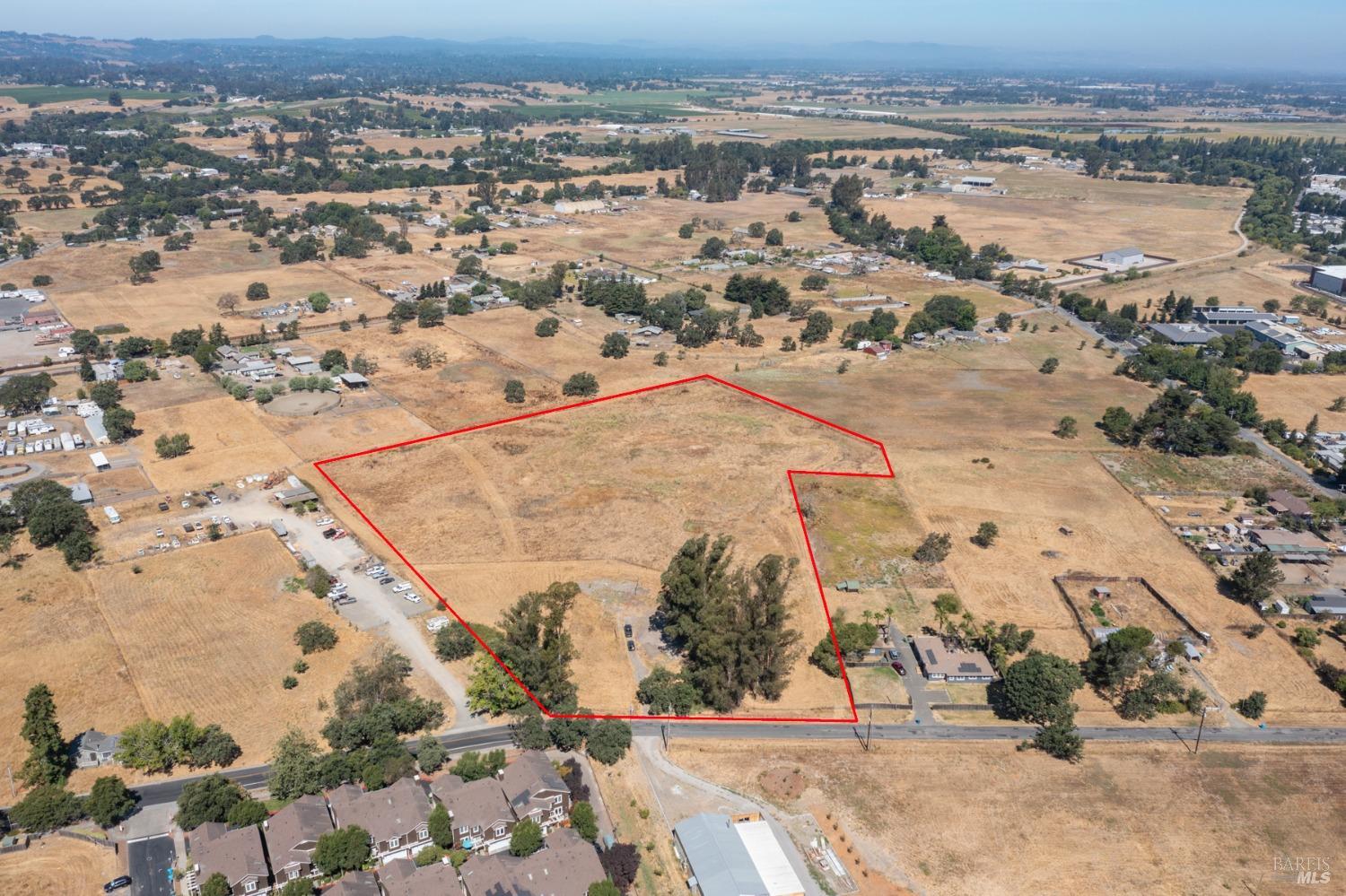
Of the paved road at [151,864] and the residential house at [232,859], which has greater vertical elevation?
the residential house at [232,859]

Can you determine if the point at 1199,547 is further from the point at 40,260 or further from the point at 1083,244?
the point at 40,260

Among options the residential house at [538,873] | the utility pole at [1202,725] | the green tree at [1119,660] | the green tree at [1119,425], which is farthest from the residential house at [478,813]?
the green tree at [1119,425]

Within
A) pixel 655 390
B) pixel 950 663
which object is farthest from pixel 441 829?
pixel 655 390

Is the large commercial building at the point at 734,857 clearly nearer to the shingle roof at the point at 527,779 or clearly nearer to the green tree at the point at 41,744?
the shingle roof at the point at 527,779

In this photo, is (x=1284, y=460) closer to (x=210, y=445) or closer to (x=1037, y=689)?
(x=1037, y=689)

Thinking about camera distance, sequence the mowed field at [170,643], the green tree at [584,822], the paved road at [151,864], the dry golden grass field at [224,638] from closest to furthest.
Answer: the paved road at [151,864], the green tree at [584,822], the mowed field at [170,643], the dry golden grass field at [224,638]

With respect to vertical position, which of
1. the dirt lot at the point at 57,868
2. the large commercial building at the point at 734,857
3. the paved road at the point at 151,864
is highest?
the large commercial building at the point at 734,857
